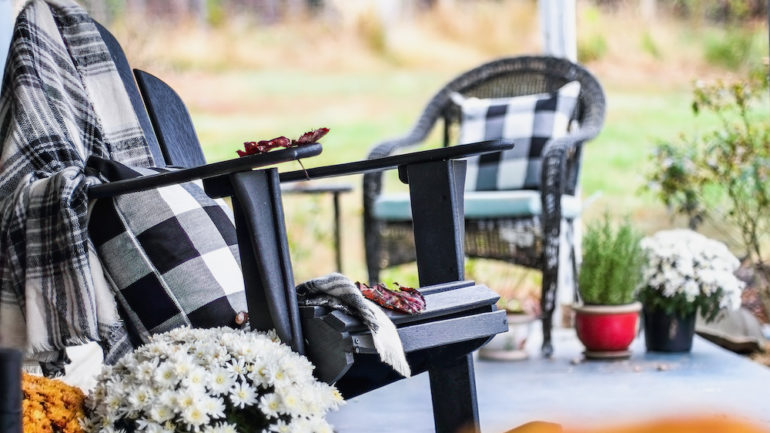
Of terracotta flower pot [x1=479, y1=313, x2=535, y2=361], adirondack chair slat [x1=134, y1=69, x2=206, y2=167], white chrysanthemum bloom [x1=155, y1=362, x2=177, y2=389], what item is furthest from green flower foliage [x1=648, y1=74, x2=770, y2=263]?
white chrysanthemum bloom [x1=155, y1=362, x2=177, y2=389]

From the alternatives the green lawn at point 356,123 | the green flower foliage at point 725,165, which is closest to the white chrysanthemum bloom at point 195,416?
the green flower foliage at point 725,165

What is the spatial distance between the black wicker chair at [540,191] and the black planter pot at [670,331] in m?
0.35

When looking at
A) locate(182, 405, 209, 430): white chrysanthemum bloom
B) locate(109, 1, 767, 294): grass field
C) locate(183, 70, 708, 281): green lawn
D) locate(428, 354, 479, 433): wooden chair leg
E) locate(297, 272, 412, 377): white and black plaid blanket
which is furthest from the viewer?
locate(109, 1, 767, 294): grass field

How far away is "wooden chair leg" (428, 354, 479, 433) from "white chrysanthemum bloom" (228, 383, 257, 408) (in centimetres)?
45

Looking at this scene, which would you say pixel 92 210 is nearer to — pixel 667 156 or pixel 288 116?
pixel 667 156

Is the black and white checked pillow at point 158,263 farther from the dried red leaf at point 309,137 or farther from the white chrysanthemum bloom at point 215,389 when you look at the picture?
the dried red leaf at point 309,137

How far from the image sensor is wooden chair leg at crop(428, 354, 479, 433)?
67.1 inches

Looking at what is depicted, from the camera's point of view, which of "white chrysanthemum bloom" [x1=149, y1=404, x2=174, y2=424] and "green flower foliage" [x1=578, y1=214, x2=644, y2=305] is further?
"green flower foliage" [x1=578, y1=214, x2=644, y2=305]

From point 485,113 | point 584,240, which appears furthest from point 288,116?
point 584,240

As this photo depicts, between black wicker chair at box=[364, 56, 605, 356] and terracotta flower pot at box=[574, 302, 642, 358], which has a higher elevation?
black wicker chair at box=[364, 56, 605, 356]

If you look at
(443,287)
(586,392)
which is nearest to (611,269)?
(586,392)

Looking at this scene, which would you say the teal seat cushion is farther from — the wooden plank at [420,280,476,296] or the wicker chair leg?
the wooden plank at [420,280,476,296]

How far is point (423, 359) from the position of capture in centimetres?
159

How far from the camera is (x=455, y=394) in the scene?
1.71m
